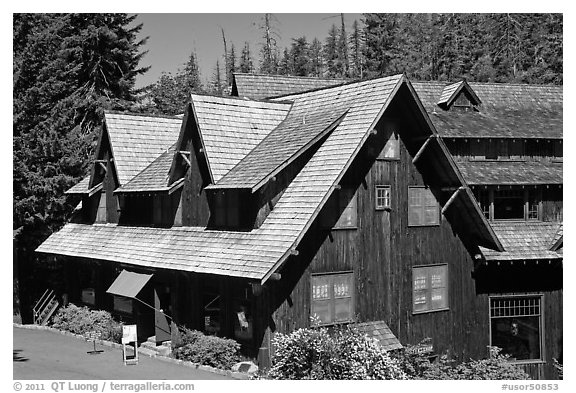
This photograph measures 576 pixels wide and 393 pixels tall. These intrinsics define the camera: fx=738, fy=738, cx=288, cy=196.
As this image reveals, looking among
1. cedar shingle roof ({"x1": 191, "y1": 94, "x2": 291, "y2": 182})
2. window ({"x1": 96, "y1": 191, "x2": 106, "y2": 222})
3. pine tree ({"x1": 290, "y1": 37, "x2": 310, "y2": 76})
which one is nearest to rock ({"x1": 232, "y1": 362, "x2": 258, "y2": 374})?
cedar shingle roof ({"x1": 191, "y1": 94, "x2": 291, "y2": 182})

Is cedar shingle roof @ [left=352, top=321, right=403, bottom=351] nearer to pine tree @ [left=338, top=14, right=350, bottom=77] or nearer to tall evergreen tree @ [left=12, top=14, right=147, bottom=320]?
tall evergreen tree @ [left=12, top=14, right=147, bottom=320]

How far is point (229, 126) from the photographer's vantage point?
25.5m

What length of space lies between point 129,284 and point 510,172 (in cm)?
1465

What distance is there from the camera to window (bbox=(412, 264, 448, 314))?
24312mm

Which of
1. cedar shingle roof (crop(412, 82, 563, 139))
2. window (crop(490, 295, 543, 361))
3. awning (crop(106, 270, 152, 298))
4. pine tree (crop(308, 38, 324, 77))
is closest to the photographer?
awning (crop(106, 270, 152, 298))

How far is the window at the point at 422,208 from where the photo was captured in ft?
79.9

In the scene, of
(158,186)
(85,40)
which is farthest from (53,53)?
(158,186)

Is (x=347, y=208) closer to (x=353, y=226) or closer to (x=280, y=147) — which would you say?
(x=353, y=226)

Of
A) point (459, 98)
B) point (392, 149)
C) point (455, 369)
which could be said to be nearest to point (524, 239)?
point (455, 369)

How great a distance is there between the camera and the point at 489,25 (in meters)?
59.7

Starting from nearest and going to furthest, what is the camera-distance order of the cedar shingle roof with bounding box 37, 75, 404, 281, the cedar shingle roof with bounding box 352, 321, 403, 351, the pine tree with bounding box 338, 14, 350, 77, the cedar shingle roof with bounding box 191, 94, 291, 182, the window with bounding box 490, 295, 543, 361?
the cedar shingle roof with bounding box 37, 75, 404, 281
the cedar shingle roof with bounding box 352, 321, 403, 351
the cedar shingle roof with bounding box 191, 94, 291, 182
the window with bounding box 490, 295, 543, 361
the pine tree with bounding box 338, 14, 350, 77

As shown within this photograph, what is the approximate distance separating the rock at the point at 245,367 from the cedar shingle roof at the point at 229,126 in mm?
6053

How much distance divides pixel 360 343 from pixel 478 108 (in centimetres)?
1420

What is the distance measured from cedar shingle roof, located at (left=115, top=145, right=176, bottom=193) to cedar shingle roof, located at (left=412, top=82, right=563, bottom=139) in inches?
419
